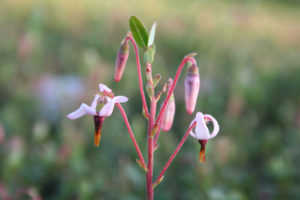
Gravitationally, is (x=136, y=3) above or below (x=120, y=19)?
above

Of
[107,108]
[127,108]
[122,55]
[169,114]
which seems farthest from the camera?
[127,108]

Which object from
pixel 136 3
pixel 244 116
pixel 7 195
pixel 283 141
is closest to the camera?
pixel 7 195

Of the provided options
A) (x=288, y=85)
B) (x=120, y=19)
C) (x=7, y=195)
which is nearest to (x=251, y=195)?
(x=7, y=195)

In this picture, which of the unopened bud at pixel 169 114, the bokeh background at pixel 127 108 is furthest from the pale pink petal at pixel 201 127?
the bokeh background at pixel 127 108

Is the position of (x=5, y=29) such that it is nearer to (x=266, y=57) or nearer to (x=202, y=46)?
(x=202, y=46)

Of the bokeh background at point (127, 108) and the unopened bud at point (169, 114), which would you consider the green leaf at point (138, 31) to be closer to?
the unopened bud at point (169, 114)

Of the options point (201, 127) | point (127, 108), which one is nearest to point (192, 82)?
point (201, 127)

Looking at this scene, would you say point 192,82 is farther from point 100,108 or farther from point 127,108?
point 127,108
